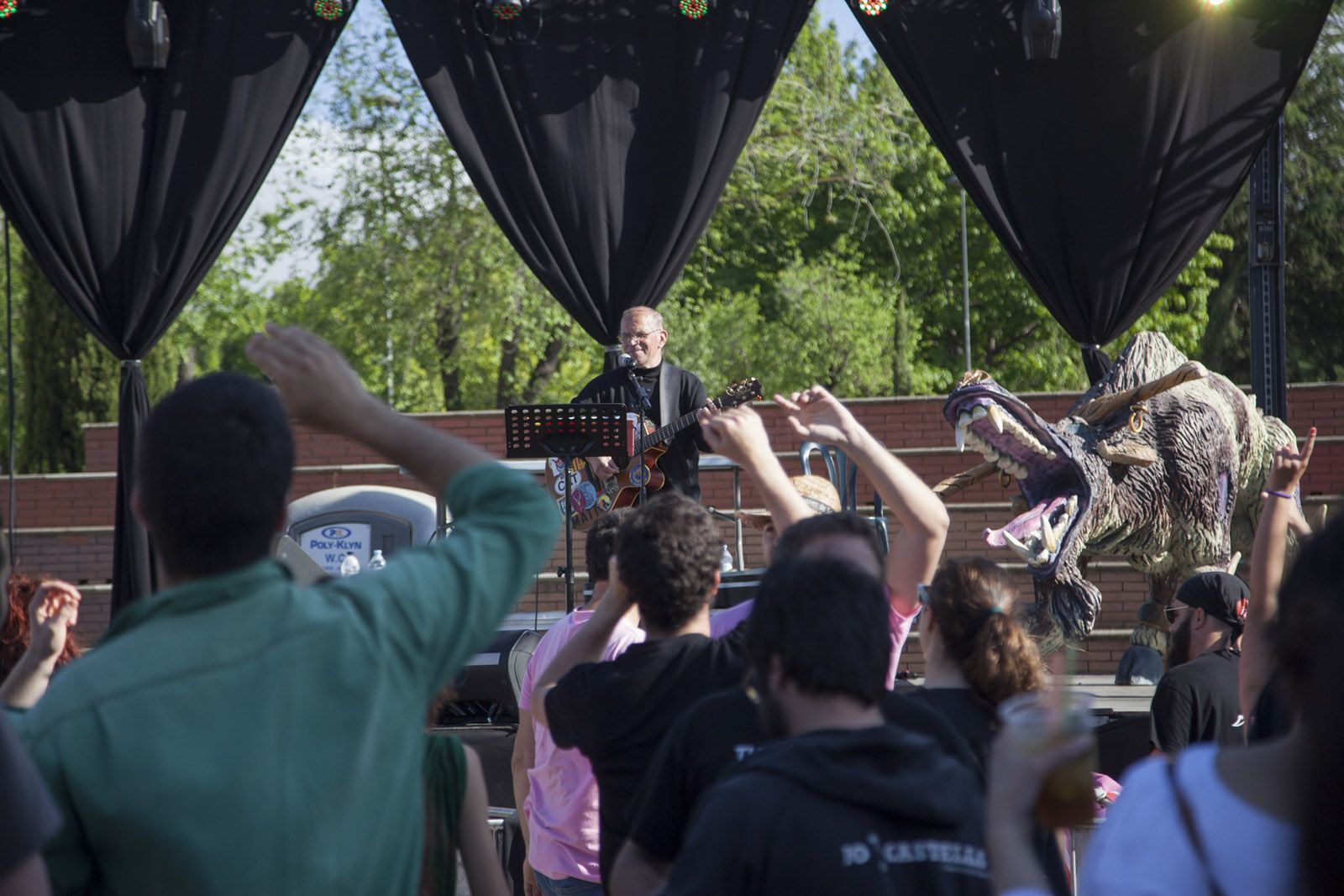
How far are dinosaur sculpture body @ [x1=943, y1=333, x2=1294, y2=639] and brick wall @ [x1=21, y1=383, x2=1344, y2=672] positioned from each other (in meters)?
1.90

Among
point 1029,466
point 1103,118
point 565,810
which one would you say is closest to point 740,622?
point 565,810

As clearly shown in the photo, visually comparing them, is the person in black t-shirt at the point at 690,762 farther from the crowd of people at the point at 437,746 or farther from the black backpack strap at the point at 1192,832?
the black backpack strap at the point at 1192,832

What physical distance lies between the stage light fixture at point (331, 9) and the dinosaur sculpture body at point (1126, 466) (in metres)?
3.67

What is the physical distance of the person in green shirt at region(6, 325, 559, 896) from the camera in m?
1.46

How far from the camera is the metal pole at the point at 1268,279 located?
7.39 meters

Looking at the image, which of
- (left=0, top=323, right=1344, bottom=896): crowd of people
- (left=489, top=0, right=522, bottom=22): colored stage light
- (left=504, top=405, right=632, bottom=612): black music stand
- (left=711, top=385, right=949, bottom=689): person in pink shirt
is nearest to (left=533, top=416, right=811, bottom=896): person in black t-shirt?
(left=711, top=385, right=949, bottom=689): person in pink shirt

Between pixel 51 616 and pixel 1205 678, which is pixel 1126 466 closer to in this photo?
pixel 1205 678

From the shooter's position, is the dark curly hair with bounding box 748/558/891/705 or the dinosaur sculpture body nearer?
the dark curly hair with bounding box 748/558/891/705

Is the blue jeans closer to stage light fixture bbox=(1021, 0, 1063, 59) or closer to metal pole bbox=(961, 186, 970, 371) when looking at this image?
stage light fixture bbox=(1021, 0, 1063, 59)

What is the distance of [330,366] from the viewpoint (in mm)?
1678

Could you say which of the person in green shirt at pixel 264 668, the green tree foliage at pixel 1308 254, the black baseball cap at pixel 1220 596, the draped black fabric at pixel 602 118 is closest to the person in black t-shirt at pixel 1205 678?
the black baseball cap at pixel 1220 596

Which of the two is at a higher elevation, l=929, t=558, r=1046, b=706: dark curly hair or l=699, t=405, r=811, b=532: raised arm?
l=699, t=405, r=811, b=532: raised arm

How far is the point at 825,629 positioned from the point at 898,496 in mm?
955

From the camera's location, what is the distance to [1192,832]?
133 cm
